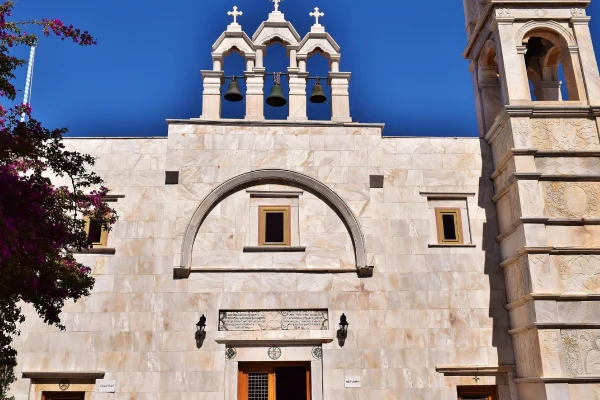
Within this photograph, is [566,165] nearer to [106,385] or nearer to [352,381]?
[352,381]

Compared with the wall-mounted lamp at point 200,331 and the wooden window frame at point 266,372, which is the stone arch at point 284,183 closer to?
the wall-mounted lamp at point 200,331

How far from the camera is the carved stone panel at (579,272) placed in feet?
38.3

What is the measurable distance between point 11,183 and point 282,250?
5778 mm

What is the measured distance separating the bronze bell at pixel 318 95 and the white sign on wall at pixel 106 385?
7.66m

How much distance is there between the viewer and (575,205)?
12.3m

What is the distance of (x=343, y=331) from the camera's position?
1223 centimetres

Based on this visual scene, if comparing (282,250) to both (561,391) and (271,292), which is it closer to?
(271,292)

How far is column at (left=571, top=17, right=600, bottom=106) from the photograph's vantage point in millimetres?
13273

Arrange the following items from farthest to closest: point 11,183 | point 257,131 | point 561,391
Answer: point 257,131 < point 561,391 < point 11,183

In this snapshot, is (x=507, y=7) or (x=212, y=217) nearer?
(x=212, y=217)

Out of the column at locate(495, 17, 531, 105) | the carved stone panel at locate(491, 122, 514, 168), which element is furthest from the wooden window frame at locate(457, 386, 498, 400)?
the column at locate(495, 17, 531, 105)

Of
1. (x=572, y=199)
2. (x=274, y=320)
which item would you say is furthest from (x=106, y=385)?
(x=572, y=199)

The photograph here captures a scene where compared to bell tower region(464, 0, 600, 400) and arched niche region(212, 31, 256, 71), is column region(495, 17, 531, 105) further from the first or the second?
arched niche region(212, 31, 256, 71)

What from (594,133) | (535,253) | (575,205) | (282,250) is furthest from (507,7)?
(282,250)
